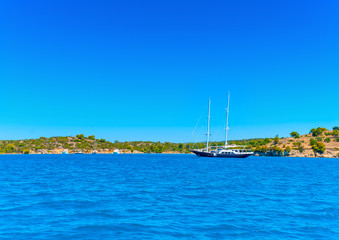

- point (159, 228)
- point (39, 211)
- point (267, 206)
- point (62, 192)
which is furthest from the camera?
point (62, 192)

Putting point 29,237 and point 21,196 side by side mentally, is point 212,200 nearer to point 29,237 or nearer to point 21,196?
point 29,237

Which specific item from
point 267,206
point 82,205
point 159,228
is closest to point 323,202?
point 267,206

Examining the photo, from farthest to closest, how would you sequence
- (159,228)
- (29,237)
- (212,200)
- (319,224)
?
(212,200)
(319,224)
(159,228)
(29,237)

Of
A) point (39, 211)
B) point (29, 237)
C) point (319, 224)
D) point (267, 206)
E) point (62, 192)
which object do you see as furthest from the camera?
point (62, 192)

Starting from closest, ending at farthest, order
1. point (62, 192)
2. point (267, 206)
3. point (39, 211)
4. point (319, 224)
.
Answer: point (319, 224) < point (39, 211) < point (267, 206) < point (62, 192)

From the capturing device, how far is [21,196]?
26.6 metres

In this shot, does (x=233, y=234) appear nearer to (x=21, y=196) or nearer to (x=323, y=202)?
(x=323, y=202)

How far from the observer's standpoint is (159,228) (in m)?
16.2

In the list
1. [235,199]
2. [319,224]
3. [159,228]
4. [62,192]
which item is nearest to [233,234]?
[159,228]

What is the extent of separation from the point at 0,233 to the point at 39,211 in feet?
17.3

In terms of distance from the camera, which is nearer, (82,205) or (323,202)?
(82,205)

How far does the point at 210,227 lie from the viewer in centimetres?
1636

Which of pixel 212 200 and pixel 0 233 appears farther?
pixel 212 200

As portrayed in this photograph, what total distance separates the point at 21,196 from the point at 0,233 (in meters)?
12.8
